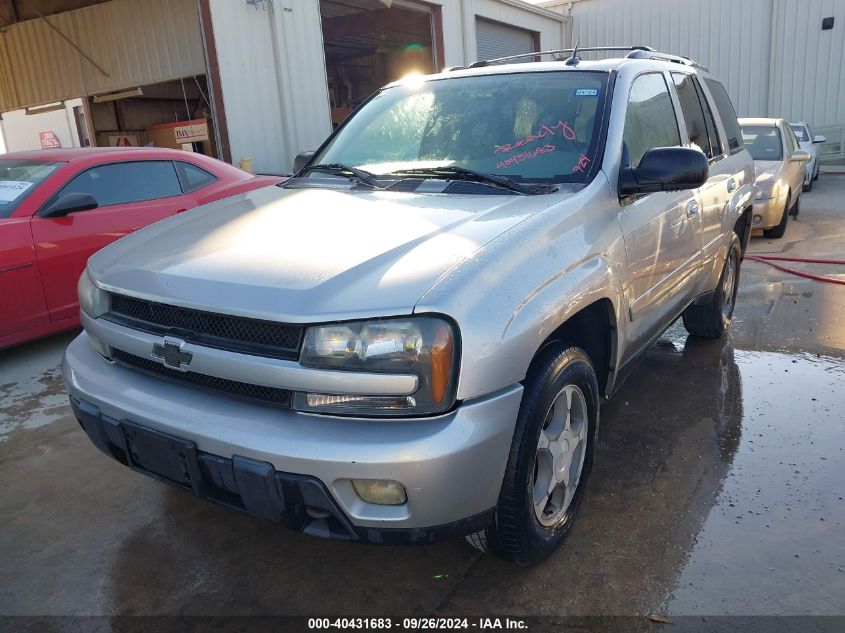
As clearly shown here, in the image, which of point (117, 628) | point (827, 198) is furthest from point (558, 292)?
point (827, 198)

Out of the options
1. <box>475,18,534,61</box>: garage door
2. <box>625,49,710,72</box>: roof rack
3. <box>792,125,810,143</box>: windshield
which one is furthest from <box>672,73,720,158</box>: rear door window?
<box>475,18,534,61</box>: garage door

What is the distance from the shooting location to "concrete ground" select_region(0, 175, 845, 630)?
87.7 inches

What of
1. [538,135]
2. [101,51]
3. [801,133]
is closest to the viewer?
[538,135]

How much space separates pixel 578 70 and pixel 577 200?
997 millimetres

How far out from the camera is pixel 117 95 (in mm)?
12172

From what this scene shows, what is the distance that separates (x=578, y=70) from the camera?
3145mm

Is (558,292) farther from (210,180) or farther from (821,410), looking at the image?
(210,180)

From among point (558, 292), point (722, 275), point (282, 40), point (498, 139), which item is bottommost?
point (722, 275)

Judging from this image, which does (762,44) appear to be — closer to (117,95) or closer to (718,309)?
(117,95)

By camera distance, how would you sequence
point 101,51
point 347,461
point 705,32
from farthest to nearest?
point 705,32, point 101,51, point 347,461

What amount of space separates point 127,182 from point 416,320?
4.45m

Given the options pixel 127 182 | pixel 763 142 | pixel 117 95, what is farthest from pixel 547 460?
pixel 117 95

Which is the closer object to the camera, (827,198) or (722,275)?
(722,275)

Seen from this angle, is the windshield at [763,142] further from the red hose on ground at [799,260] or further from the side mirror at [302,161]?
the side mirror at [302,161]
